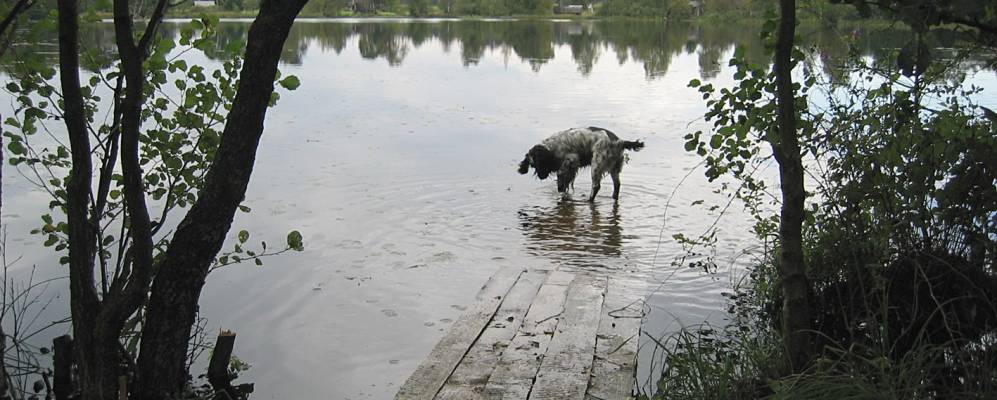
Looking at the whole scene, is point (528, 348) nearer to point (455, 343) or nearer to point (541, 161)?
point (455, 343)

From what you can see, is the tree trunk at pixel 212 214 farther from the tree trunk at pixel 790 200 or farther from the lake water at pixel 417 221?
the tree trunk at pixel 790 200

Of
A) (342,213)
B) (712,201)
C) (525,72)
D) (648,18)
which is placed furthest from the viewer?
(648,18)

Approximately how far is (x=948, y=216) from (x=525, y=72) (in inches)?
815

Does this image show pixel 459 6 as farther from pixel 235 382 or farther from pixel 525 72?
pixel 235 382

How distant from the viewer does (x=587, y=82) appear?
22797mm

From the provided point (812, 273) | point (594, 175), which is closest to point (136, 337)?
point (812, 273)

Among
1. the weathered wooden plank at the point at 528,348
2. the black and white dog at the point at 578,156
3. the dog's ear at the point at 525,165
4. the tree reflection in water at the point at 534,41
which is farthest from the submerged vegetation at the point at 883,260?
the tree reflection in water at the point at 534,41

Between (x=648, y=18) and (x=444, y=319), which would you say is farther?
(x=648, y=18)

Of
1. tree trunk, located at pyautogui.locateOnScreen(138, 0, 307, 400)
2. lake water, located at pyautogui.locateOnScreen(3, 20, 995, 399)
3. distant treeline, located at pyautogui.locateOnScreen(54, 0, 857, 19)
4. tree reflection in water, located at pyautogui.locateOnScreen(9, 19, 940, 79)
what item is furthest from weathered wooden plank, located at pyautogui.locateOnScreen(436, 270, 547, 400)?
distant treeline, located at pyautogui.locateOnScreen(54, 0, 857, 19)

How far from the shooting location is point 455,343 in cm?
547

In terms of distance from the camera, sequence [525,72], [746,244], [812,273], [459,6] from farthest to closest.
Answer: [459,6]
[525,72]
[746,244]
[812,273]

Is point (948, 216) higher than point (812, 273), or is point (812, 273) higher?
point (948, 216)

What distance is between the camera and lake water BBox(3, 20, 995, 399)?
6.36m

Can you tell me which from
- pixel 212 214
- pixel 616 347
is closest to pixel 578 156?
pixel 616 347
